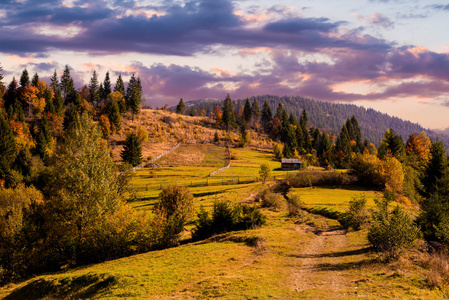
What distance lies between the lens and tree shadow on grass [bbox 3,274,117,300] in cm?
2020

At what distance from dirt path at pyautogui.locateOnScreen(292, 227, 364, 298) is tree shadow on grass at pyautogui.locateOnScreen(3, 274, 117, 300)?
510 inches

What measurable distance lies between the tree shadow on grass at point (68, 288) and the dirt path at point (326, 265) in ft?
42.5

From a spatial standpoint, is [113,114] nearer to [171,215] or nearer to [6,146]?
[6,146]

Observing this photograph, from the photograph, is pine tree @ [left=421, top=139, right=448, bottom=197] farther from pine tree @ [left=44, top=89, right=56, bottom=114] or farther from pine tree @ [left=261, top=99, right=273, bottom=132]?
pine tree @ [left=261, top=99, right=273, bottom=132]

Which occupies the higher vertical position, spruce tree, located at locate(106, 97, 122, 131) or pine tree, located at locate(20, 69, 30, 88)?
pine tree, located at locate(20, 69, 30, 88)

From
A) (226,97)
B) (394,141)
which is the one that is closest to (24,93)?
(226,97)

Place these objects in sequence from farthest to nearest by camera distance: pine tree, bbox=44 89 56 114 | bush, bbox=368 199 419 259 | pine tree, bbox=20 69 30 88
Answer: pine tree, bbox=20 69 30 88 → pine tree, bbox=44 89 56 114 → bush, bbox=368 199 419 259

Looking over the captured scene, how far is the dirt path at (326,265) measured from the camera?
645 inches

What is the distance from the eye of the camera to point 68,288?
21.5m

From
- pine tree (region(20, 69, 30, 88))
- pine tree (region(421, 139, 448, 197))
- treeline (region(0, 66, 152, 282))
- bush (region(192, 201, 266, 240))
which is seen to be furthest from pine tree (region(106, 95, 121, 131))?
pine tree (region(421, 139, 448, 197))

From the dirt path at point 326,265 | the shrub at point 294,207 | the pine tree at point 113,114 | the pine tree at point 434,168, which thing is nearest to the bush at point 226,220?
the dirt path at point 326,265

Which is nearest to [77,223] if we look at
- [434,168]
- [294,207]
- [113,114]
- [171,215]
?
[171,215]

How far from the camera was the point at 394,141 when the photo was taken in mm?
112250

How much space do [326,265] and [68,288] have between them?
1893 cm
